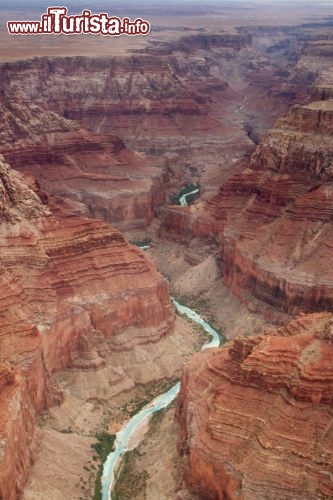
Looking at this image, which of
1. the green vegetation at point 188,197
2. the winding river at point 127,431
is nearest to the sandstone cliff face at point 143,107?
the green vegetation at point 188,197

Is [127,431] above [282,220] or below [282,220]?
below

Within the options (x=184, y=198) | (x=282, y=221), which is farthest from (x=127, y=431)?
Result: (x=184, y=198)

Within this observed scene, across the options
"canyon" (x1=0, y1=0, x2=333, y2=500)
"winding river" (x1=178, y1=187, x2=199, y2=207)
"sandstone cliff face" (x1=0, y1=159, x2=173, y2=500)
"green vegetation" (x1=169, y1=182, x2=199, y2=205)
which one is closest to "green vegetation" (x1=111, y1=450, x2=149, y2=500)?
"canyon" (x1=0, y1=0, x2=333, y2=500)

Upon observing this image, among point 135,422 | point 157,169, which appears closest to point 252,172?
point 157,169

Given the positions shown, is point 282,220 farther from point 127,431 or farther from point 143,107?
point 143,107

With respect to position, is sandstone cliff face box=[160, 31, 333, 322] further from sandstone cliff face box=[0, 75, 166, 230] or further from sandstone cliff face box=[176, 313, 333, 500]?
sandstone cliff face box=[176, 313, 333, 500]
